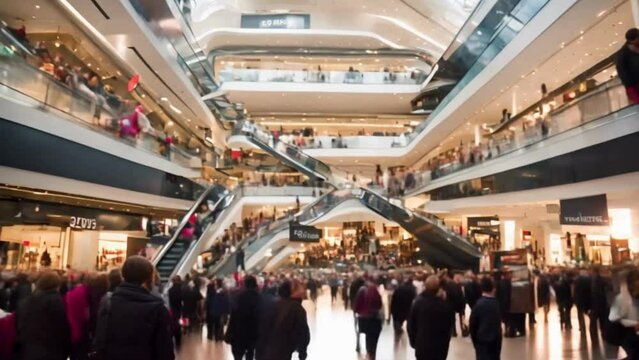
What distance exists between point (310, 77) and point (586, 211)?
26875mm

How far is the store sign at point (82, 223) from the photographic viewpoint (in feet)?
53.0

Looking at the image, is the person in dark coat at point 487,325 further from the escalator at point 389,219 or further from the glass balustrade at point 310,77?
the glass balustrade at point 310,77

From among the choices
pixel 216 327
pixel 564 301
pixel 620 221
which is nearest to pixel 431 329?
pixel 216 327

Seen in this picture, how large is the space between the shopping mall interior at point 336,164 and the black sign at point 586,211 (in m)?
0.05

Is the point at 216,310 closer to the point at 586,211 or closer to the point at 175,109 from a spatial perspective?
the point at 586,211

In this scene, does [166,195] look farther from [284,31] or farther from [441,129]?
[284,31]

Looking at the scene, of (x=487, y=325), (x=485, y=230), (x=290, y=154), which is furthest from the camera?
(x=290, y=154)

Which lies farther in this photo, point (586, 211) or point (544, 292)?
point (544, 292)

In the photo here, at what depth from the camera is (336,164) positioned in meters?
41.4

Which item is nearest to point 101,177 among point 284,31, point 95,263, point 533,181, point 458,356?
point 95,263

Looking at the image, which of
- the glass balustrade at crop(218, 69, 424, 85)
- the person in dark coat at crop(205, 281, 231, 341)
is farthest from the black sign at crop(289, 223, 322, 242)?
the glass balustrade at crop(218, 69, 424, 85)

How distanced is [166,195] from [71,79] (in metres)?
8.18

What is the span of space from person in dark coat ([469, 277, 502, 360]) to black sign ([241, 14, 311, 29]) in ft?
125

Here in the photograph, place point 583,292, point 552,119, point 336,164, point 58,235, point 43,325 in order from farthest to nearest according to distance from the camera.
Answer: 1. point 336,164
2. point 58,235
3. point 552,119
4. point 583,292
5. point 43,325
